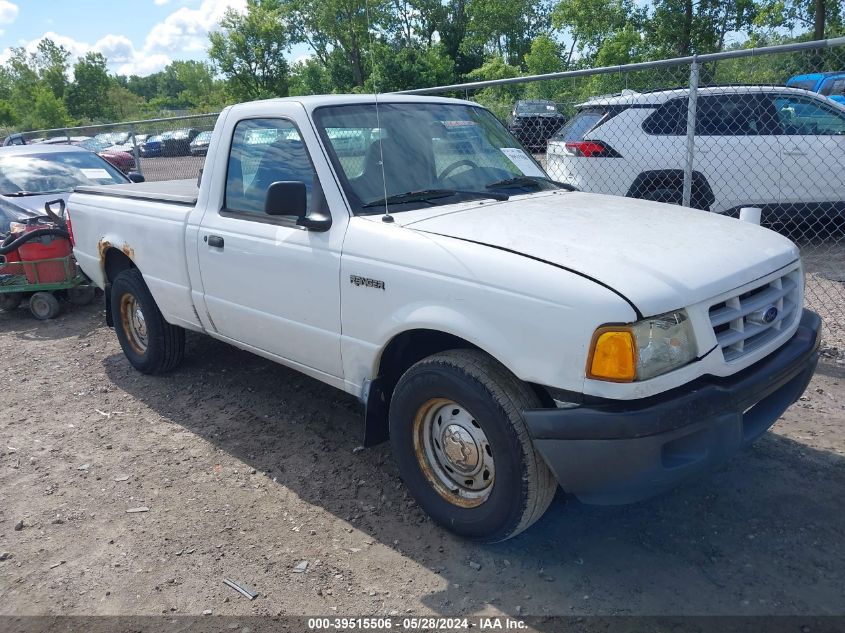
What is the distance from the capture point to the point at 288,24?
Answer: 188 ft

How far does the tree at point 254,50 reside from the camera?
56.6 m

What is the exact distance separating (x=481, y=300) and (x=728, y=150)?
6.08m

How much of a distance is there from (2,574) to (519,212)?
2.95 metres

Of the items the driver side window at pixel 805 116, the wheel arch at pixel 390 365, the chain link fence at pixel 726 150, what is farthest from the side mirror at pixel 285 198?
the driver side window at pixel 805 116

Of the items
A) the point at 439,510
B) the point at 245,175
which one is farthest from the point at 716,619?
the point at 245,175

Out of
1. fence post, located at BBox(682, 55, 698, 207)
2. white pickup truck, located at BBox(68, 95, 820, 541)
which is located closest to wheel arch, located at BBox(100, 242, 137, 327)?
white pickup truck, located at BBox(68, 95, 820, 541)

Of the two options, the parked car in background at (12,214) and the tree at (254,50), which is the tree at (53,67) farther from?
the parked car in background at (12,214)

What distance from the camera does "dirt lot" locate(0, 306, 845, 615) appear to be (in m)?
2.95

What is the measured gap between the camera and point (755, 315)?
9.91 ft

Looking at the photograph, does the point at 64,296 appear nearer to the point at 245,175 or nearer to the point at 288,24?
the point at 245,175

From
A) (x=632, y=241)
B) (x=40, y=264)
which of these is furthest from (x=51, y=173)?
(x=632, y=241)

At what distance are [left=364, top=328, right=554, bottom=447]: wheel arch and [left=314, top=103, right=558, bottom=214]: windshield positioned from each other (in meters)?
0.67

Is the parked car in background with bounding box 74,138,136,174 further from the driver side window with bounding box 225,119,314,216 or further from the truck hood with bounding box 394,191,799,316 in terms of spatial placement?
the truck hood with bounding box 394,191,799,316

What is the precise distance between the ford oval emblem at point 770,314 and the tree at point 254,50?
5693 cm
